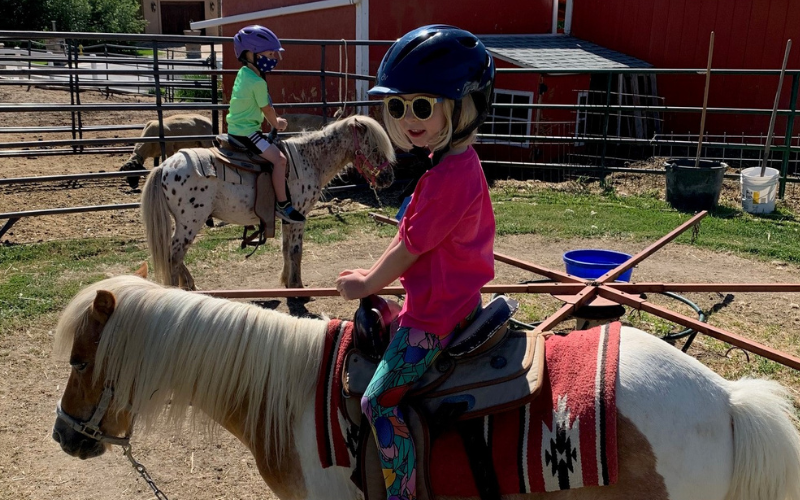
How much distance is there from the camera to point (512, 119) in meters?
12.0

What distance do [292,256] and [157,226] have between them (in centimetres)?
127

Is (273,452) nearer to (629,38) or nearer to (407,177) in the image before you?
(407,177)

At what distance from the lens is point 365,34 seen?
1306 cm

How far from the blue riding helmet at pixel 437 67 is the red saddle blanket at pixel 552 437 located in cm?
89

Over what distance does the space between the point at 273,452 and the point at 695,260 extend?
5.94m

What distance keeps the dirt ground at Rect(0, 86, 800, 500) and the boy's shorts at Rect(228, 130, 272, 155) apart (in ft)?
4.31

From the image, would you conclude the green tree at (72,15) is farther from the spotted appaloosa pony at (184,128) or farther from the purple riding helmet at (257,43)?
the purple riding helmet at (257,43)

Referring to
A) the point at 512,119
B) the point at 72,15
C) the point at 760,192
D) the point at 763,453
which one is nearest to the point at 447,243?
the point at 763,453

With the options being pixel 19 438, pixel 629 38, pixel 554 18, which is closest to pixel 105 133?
pixel 554 18

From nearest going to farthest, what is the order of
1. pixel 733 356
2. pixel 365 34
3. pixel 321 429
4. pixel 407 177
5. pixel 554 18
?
pixel 321 429
pixel 733 356
pixel 407 177
pixel 365 34
pixel 554 18

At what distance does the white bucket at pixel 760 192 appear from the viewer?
8719mm

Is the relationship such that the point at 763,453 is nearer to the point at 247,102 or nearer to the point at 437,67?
the point at 437,67

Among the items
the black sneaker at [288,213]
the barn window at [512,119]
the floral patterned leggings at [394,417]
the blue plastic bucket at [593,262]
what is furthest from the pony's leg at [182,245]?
the barn window at [512,119]

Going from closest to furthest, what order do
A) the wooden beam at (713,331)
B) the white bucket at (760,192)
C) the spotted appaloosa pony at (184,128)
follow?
the wooden beam at (713,331) < the white bucket at (760,192) < the spotted appaloosa pony at (184,128)
